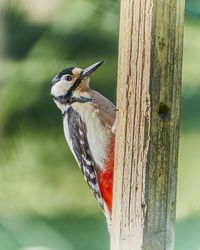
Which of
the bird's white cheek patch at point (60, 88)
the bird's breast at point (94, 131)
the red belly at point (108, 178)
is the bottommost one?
the red belly at point (108, 178)

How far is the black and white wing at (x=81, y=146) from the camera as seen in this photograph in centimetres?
191

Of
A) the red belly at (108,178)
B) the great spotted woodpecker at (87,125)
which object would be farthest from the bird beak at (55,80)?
the red belly at (108,178)

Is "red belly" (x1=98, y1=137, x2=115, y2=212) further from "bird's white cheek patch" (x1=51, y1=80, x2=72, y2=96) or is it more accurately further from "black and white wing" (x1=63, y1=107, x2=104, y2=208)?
"bird's white cheek patch" (x1=51, y1=80, x2=72, y2=96)

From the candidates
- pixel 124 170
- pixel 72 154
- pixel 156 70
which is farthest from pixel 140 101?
pixel 72 154

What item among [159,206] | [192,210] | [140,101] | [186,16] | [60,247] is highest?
[186,16]

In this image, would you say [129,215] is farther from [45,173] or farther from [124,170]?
[45,173]

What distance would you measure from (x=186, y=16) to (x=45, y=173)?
0.68 meters

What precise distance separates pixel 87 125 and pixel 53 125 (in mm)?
112

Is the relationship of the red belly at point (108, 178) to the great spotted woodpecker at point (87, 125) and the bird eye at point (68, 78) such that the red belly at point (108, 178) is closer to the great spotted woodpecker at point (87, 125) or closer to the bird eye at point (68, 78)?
the great spotted woodpecker at point (87, 125)

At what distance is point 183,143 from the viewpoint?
1.96 metres

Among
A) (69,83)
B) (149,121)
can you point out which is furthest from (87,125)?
(149,121)

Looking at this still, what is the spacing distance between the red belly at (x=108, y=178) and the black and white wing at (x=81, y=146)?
26 mm

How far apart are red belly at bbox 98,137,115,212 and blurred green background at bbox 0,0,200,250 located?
61mm

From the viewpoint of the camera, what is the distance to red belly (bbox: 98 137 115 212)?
71.9 inches
